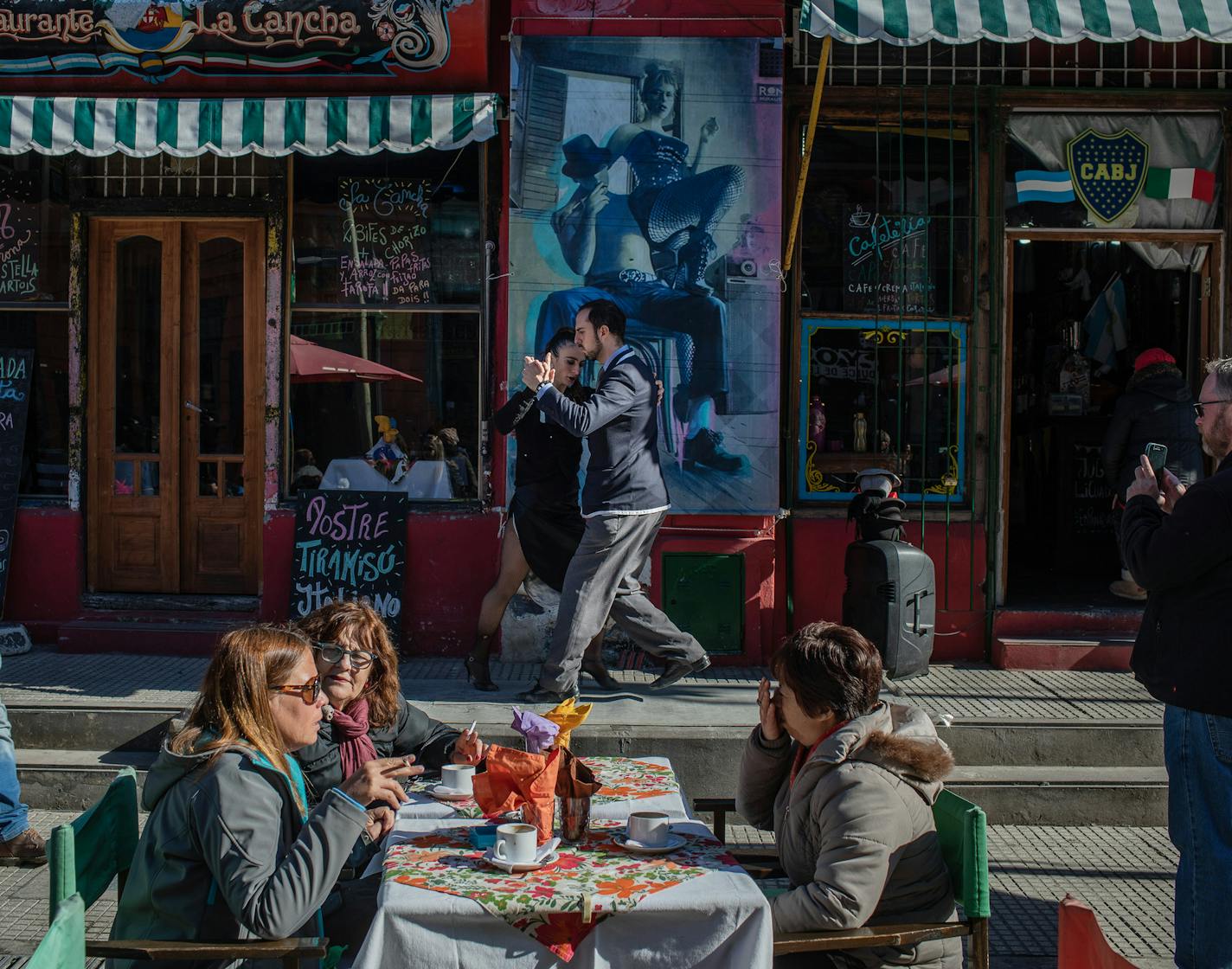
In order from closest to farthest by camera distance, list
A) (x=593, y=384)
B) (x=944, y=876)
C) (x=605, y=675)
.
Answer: (x=944, y=876), (x=605, y=675), (x=593, y=384)

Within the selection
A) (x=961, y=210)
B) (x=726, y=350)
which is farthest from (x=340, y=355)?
(x=961, y=210)

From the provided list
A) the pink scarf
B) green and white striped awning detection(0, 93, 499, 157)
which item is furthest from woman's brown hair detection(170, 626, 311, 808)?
green and white striped awning detection(0, 93, 499, 157)

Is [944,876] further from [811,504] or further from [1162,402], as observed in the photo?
[1162,402]

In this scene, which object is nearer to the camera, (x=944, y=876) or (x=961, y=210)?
(x=944, y=876)

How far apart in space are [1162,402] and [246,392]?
576cm

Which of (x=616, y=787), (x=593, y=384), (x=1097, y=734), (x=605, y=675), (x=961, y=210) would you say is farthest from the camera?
(x=961, y=210)

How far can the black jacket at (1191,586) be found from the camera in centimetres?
355

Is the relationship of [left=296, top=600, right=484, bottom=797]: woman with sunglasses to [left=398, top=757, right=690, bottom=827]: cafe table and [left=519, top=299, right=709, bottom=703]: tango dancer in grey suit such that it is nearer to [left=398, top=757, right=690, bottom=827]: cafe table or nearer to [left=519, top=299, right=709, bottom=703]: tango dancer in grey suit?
[left=398, top=757, right=690, bottom=827]: cafe table

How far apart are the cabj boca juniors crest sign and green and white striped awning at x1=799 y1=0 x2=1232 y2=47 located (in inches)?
59.6

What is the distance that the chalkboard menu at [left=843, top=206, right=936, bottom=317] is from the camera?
25.2 ft

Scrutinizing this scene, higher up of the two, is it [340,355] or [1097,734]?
[340,355]

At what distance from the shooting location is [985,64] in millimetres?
7551

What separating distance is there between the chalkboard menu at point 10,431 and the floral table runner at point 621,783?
16.4 feet

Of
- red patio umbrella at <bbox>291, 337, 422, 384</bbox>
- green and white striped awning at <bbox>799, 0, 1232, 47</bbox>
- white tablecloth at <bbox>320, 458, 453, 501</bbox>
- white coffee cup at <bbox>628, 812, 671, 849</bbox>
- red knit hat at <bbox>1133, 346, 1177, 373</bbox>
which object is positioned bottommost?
white coffee cup at <bbox>628, 812, 671, 849</bbox>
